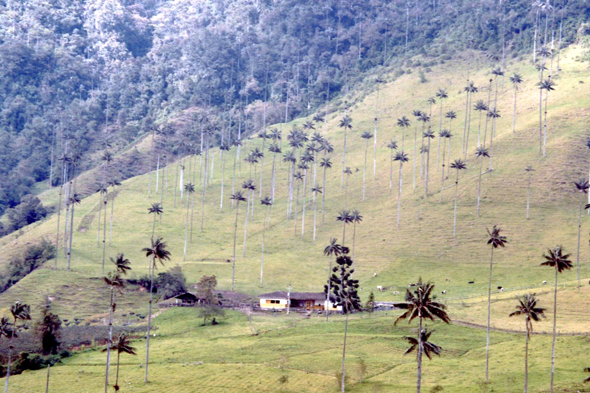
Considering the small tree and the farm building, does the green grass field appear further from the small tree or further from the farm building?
the farm building

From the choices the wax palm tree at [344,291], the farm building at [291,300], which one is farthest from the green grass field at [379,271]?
the farm building at [291,300]

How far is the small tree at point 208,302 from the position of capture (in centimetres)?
12319

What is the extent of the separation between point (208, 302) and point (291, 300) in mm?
17011

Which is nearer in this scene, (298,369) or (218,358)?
(298,369)

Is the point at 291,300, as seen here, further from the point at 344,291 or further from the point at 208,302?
the point at 208,302

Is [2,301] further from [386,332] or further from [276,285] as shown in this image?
[386,332]

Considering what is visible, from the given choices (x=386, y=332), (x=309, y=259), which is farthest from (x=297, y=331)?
(x=309, y=259)

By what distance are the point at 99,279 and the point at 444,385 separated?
86.4 m

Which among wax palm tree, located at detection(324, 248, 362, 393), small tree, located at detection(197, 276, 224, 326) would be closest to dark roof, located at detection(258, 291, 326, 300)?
wax palm tree, located at detection(324, 248, 362, 393)

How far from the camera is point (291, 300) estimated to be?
136 m

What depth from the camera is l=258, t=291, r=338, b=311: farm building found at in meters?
134

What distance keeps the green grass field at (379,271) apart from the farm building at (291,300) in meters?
9.99

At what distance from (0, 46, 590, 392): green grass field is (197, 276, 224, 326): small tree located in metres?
3.34

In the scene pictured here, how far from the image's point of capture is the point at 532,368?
85.9m
